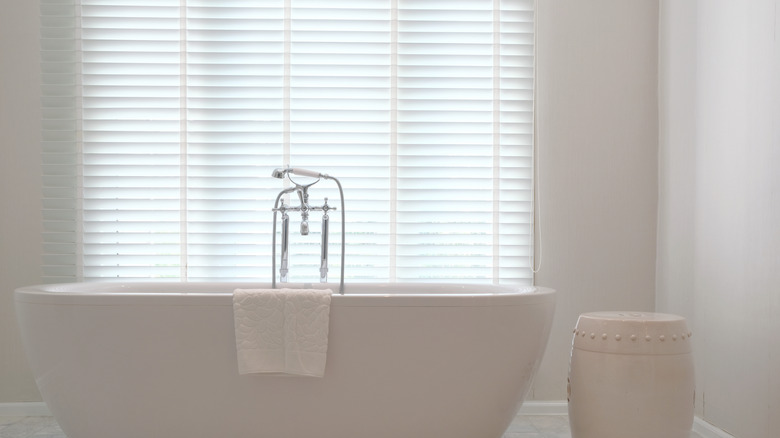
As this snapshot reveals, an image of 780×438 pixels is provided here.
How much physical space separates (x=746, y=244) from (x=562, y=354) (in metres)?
0.94

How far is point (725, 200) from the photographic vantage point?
2533 millimetres

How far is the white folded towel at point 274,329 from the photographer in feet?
6.98

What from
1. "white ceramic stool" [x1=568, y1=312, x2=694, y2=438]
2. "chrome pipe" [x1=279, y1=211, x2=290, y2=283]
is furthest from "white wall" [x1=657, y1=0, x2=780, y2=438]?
"chrome pipe" [x1=279, y1=211, x2=290, y2=283]

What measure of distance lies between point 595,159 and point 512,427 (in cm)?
116

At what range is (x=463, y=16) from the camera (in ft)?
10.1

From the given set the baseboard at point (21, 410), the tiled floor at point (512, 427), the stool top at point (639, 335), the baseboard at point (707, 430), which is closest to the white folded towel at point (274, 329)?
the stool top at point (639, 335)

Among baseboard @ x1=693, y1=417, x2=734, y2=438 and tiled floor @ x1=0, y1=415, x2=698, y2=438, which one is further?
tiled floor @ x1=0, y1=415, x2=698, y2=438

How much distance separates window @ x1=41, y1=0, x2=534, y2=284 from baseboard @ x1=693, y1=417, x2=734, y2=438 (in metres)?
0.88

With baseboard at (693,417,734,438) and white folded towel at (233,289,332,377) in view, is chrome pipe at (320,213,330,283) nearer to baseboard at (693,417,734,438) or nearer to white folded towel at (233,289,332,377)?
white folded towel at (233,289,332,377)

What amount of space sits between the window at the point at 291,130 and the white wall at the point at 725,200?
0.59 meters

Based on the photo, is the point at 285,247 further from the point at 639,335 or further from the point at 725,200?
the point at 725,200

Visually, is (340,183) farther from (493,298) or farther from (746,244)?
(746,244)

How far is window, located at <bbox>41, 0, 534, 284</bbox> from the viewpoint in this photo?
3033 millimetres

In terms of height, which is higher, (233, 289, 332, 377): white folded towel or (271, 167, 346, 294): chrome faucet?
(271, 167, 346, 294): chrome faucet
